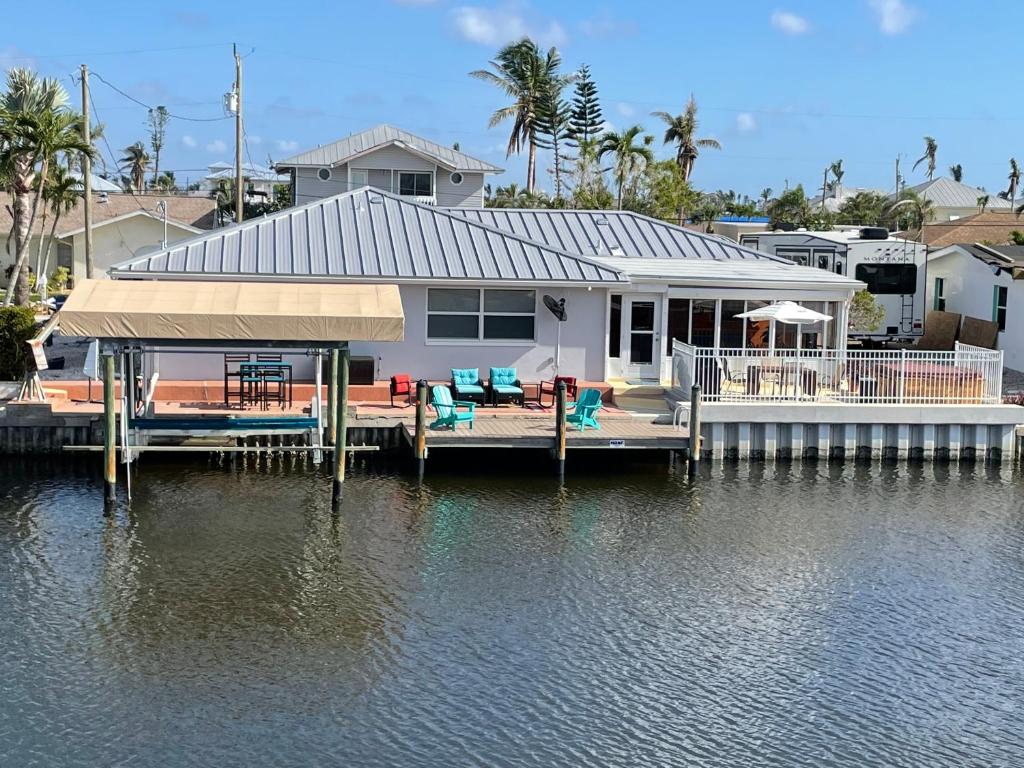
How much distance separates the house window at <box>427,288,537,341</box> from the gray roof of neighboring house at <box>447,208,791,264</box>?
322 cm

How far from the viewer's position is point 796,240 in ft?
132

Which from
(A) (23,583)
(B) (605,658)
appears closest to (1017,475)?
(B) (605,658)

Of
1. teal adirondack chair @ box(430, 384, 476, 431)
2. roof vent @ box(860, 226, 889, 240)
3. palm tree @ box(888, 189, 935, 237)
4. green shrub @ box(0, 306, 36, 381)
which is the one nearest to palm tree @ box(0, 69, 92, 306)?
green shrub @ box(0, 306, 36, 381)

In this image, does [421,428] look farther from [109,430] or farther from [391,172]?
[391,172]

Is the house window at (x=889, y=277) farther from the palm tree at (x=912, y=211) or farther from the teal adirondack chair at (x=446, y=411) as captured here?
the palm tree at (x=912, y=211)

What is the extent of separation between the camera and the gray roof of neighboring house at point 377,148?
5284 cm

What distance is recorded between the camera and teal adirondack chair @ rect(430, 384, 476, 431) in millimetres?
25281

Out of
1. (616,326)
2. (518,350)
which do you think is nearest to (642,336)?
(616,326)

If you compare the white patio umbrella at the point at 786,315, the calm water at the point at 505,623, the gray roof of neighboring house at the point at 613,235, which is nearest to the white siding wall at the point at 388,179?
the gray roof of neighboring house at the point at 613,235

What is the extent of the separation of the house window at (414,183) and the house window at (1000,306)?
2442 cm

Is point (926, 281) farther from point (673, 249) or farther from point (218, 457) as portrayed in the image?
point (218, 457)

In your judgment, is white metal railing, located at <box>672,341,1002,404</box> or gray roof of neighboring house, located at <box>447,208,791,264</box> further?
gray roof of neighboring house, located at <box>447,208,791,264</box>

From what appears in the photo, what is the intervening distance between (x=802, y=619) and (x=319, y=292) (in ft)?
38.4

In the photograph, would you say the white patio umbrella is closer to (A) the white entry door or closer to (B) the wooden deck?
(A) the white entry door
